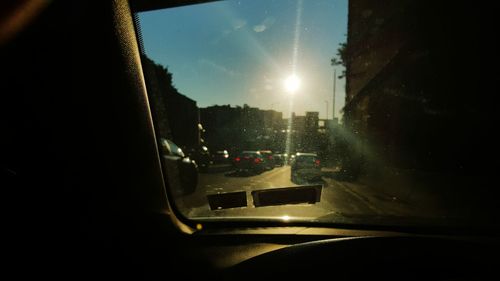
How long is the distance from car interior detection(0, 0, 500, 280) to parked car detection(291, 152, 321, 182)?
312cm

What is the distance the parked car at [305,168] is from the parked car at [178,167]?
5.09 ft

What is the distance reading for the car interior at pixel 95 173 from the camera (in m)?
3.15

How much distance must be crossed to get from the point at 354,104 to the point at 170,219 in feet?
55.8

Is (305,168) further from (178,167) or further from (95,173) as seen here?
(95,173)

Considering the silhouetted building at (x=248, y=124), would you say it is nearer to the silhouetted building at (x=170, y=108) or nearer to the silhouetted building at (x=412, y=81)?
the silhouetted building at (x=170, y=108)

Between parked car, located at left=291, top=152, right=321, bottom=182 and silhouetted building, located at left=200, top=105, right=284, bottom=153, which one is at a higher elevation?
silhouetted building, located at left=200, top=105, right=284, bottom=153

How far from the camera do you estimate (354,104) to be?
20016mm

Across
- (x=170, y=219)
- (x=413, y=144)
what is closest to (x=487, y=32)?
(x=413, y=144)

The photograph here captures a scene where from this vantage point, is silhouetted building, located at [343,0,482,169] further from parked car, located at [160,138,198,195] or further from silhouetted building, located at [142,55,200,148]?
parked car, located at [160,138,198,195]

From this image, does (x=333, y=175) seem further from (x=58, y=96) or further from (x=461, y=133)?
(x=461, y=133)

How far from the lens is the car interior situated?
124 inches

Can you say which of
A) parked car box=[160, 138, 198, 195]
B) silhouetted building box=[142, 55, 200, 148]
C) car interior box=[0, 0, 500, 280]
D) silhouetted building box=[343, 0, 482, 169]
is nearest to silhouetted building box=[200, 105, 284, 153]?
silhouetted building box=[142, 55, 200, 148]

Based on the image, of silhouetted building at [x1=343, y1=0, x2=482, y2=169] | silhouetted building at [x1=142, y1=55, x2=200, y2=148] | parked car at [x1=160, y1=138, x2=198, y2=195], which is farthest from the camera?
silhouetted building at [x1=343, y1=0, x2=482, y2=169]

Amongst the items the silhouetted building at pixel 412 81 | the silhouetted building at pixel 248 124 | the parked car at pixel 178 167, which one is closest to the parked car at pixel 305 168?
the silhouetted building at pixel 248 124
